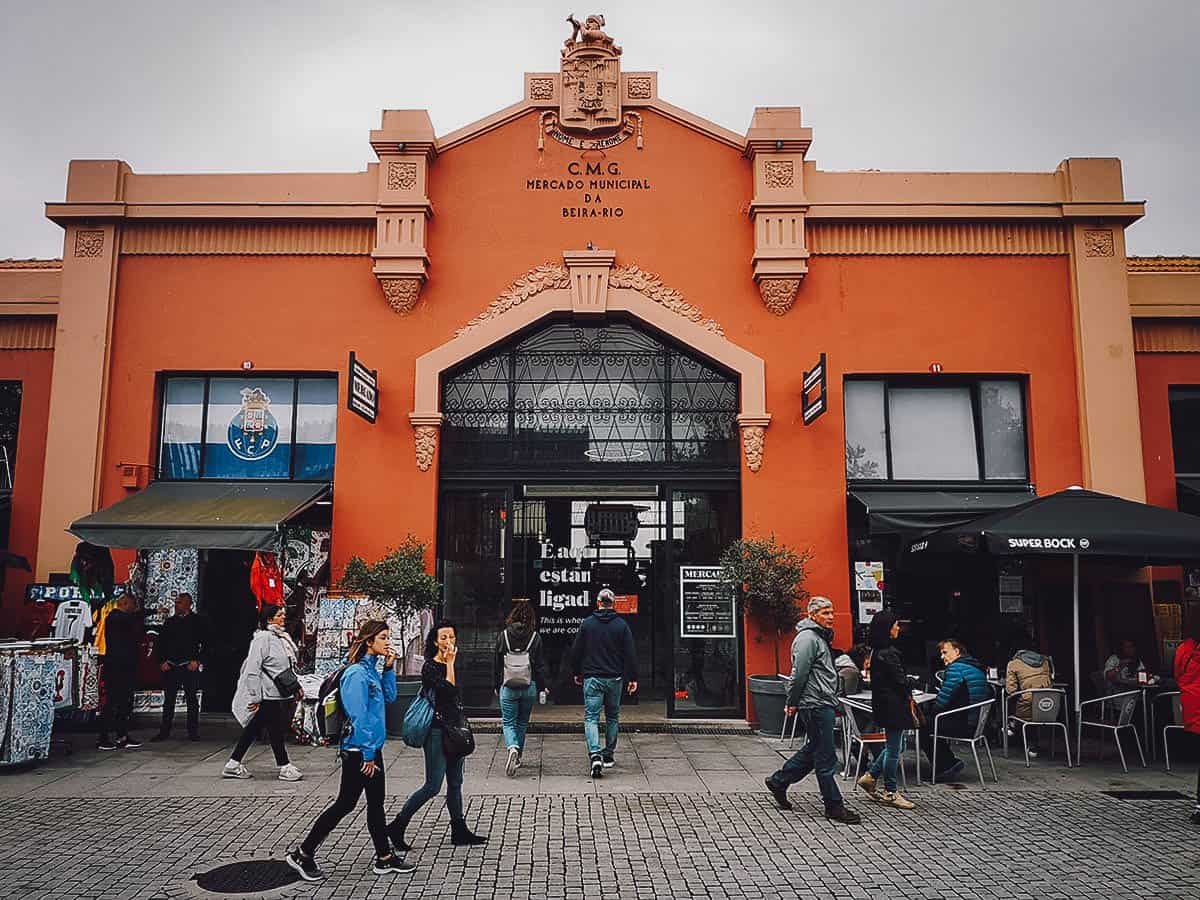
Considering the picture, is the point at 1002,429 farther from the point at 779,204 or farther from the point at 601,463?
the point at 601,463

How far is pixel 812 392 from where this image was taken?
1198cm

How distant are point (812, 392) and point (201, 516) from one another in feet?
26.1

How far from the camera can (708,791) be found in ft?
28.8

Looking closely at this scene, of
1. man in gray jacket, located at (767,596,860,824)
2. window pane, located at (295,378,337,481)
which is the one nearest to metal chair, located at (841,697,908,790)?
man in gray jacket, located at (767,596,860,824)

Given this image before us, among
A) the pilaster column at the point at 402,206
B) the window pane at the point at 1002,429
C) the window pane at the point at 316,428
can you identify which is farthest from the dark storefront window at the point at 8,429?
the window pane at the point at 1002,429

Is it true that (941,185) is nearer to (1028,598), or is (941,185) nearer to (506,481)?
(1028,598)

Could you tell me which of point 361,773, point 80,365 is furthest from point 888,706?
point 80,365

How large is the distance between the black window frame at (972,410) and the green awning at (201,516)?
24.9 ft

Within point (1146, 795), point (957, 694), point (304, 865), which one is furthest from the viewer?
point (957, 694)

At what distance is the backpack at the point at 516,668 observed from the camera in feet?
30.6

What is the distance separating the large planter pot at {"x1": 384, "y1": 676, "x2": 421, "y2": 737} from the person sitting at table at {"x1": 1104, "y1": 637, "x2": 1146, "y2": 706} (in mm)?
8329

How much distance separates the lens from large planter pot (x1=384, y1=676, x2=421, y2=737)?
36.8ft

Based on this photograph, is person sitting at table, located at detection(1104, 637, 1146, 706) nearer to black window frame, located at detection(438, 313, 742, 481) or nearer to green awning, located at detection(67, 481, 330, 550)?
black window frame, located at detection(438, 313, 742, 481)

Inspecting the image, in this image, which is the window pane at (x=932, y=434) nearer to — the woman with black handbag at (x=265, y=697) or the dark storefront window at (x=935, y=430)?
the dark storefront window at (x=935, y=430)
